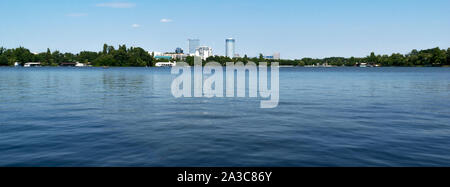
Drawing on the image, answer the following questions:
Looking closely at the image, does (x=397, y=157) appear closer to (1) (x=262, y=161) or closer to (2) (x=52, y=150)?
(1) (x=262, y=161)

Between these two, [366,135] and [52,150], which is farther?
[366,135]

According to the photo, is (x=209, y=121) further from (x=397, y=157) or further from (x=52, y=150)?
(x=397, y=157)

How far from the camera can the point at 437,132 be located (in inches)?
712
